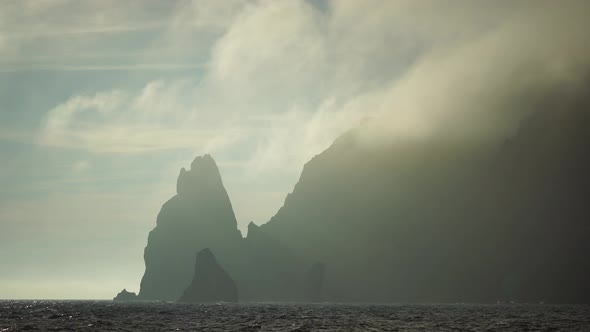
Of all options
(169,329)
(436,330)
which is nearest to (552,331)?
(436,330)

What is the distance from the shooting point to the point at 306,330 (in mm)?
65875

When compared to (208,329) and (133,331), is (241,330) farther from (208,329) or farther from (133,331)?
(133,331)

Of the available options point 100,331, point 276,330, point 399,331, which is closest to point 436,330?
point 399,331

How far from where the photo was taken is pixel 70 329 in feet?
212

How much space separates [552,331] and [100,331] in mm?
47784

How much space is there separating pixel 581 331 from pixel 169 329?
44760 millimetres

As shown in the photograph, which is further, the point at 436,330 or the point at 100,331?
the point at 436,330

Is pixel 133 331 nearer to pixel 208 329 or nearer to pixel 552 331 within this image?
pixel 208 329

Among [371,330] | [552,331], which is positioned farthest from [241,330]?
[552,331]

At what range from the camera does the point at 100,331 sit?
62.7 metres

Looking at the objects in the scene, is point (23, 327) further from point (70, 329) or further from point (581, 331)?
point (581, 331)

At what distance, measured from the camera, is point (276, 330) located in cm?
6562

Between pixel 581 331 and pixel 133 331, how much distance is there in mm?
47731

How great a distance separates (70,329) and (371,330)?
31.8m
